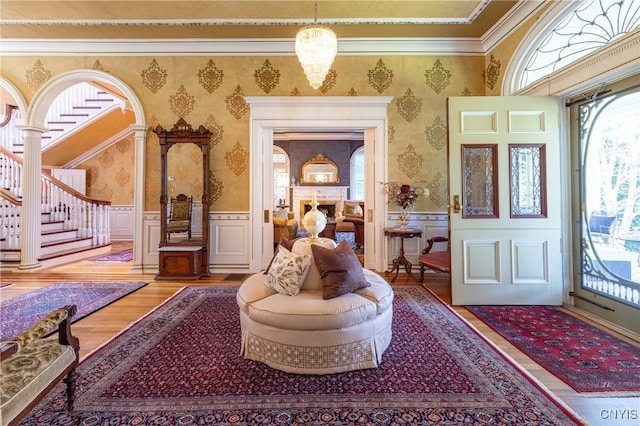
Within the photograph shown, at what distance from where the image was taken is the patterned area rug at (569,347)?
6.42 ft

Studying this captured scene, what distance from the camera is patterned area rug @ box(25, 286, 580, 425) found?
1.63m

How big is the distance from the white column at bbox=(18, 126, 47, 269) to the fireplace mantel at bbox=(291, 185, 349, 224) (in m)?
7.29

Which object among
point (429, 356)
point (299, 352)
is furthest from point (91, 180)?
point (429, 356)

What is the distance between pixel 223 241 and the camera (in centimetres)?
484

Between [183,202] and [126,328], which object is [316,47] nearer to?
[183,202]

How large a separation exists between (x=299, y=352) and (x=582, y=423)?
1.65 metres

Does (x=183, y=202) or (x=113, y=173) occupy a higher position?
(x=113, y=173)

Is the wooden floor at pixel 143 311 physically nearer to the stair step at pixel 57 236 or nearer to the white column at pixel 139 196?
the white column at pixel 139 196

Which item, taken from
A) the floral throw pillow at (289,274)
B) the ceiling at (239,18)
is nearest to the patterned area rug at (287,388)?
the floral throw pillow at (289,274)

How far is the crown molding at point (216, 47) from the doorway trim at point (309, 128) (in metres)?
0.81

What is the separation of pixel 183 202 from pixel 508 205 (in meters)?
4.81

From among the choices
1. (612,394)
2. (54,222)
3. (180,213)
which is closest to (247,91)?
(180,213)

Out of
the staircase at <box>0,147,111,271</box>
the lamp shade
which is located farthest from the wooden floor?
the lamp shade

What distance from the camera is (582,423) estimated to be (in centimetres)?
156
